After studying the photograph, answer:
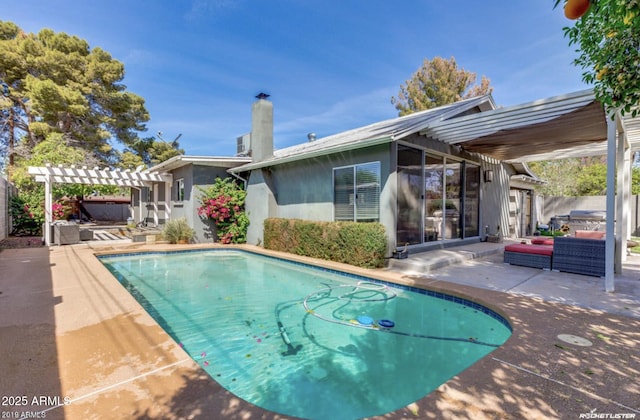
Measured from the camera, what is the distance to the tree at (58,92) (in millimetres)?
19016

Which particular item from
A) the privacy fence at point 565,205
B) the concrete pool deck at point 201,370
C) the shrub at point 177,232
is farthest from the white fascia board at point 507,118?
the privacy fence at point 565,205

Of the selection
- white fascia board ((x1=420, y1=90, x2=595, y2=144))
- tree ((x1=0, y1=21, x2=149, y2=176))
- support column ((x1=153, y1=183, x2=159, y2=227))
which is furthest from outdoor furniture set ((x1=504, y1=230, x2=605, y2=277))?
tree ((x1=0, y1=21, x2=149, y2=176))

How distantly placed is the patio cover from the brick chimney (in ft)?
22.5

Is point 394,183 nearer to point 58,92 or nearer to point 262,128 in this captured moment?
point 262,128

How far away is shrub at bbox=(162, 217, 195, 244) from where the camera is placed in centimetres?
1275

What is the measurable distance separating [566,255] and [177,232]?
12997 millimetres

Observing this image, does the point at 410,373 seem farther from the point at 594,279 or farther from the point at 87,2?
the point at 87,2

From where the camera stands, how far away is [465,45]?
16109 mm

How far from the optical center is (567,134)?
308 inches

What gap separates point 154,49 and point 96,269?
12.1 metres

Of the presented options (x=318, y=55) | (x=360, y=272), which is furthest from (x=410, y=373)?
(x=318, y=55)

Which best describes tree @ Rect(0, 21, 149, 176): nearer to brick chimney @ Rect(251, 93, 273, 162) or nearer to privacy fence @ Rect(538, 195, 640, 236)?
brick chimney @ Rect(251, 93, 273, 162)

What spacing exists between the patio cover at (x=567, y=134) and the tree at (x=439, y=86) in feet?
48.8

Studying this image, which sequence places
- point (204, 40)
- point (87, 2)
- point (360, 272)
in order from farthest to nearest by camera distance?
point (204, 40), point (87, 2), point (360, 272)
